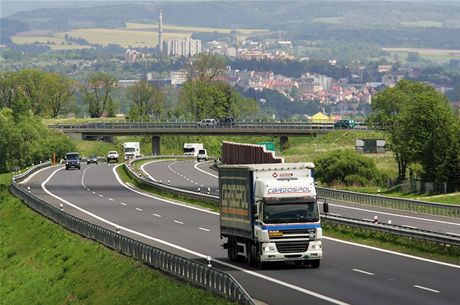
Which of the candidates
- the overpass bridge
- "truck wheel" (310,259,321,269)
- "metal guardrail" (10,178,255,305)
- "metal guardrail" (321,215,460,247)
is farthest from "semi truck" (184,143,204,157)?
"truck wheel" (310,259,321,269)

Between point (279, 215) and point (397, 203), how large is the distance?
33424 mm

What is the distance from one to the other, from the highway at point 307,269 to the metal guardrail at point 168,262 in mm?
1185

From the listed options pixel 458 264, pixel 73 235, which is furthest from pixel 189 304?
pixel 73 235

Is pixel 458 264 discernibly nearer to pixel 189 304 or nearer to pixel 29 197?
pixel 189 304

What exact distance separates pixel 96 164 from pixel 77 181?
3581 cm

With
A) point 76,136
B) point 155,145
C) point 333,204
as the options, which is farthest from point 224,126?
point 333,204

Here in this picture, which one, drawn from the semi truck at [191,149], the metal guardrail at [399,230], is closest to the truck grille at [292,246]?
the metal guardrail at [399,230]

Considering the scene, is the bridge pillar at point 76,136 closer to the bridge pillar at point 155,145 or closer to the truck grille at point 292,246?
the bridge pillar at point 155,145

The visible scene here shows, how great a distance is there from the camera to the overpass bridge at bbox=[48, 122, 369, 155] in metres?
173

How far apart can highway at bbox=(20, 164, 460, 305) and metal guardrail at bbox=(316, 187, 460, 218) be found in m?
9.50

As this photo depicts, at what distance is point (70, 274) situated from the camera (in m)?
57.8

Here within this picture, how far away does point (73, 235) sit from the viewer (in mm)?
65438

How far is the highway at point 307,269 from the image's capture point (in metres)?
38.8

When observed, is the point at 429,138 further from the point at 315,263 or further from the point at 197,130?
the point at 197,130
